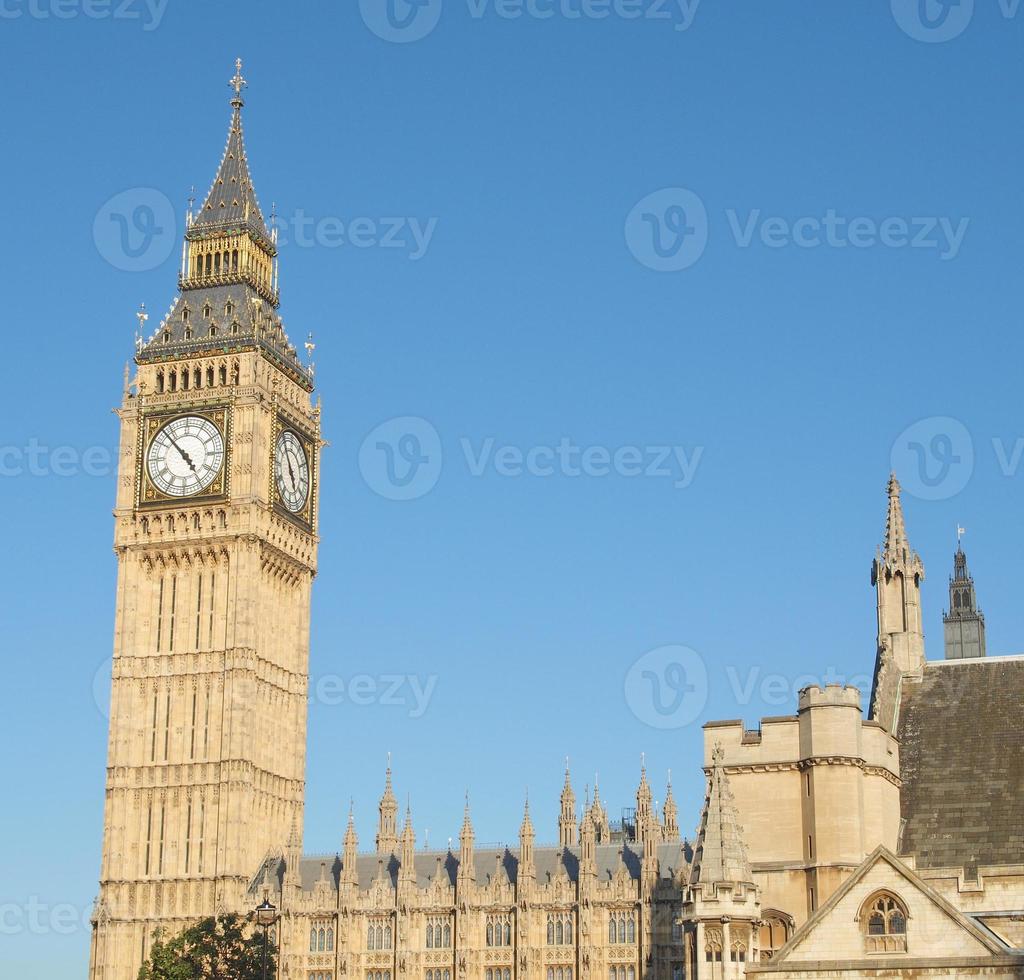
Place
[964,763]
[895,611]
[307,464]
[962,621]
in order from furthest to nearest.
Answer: [307,464] < [962,621] < [895,611] < [964,763]

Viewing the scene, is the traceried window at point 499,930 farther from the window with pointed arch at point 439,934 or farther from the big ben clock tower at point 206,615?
the big ben clock tower at point 206,615

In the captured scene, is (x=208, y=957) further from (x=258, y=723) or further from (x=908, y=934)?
(x=908, y=934)

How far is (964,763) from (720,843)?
14.4 metres

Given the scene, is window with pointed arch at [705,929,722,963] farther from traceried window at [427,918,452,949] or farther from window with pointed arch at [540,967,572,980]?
traceried window at [427,918,452,949]

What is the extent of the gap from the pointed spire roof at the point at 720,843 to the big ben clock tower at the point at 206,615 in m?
57.7

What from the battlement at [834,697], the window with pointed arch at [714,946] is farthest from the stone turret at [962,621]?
the window with pointed arch at [714,946]

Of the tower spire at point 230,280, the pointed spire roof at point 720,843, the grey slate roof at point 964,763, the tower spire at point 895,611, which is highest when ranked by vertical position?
the tower spire at point 230,280

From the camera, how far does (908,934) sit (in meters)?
44.8

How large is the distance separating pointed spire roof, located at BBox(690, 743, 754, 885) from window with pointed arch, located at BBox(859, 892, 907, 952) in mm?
3934

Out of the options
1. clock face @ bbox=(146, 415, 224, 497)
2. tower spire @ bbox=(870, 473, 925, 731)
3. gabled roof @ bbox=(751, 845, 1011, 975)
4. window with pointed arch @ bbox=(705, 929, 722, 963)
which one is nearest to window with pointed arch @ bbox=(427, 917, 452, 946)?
clock face @ bbox=(146, 415, 224, 497)

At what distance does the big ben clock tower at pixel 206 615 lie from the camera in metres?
104

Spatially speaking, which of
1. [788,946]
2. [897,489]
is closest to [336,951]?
[897,489]

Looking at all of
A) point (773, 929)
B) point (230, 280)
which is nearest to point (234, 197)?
point (230, 280)

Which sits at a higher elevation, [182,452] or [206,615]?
[182,452]
